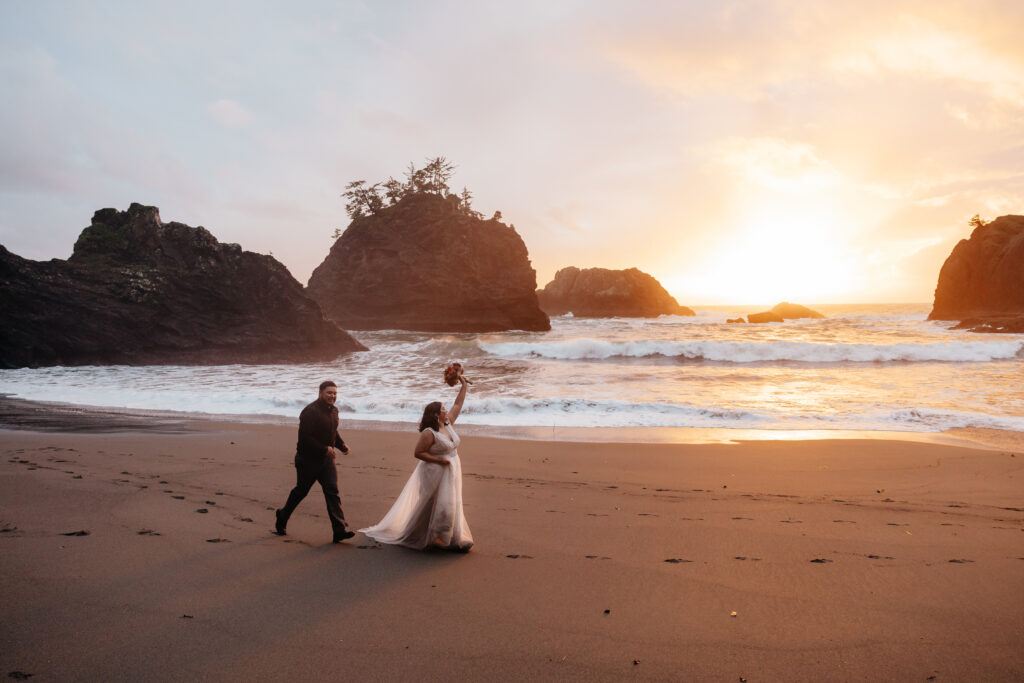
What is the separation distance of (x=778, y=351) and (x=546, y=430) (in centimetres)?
2102

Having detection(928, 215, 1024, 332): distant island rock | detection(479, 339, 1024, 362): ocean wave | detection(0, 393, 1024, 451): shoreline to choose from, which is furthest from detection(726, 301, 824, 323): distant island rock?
detection(0, 393, 1024, 451): shoreline

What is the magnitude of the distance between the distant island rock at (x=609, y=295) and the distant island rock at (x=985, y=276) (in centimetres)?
4021

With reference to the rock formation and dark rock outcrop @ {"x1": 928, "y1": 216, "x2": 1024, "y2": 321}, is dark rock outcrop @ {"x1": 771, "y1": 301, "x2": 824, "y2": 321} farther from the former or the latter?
dark rock outcrop @ {"x1": 928, "y1": 216, "x2": 1024, "y2": 321}

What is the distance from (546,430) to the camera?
11.1 metres

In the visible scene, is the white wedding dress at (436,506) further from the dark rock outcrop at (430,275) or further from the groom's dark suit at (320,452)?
the dark rock outcrop at (430,275)

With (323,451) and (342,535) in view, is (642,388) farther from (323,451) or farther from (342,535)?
(323,451)

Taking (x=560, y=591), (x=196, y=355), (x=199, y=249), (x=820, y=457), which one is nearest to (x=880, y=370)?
(x=820, y=457)

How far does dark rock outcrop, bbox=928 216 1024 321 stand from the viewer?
172 feet

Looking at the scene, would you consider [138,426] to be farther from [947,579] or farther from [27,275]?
[27,275]

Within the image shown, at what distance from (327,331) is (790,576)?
2642cm

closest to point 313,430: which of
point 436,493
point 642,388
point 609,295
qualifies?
point 436,493

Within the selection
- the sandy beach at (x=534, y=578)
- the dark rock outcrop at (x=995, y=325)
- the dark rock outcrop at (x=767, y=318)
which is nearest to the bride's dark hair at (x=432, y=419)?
the sandy beach at (x=534, y=578)

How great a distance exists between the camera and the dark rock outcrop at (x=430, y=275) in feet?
171

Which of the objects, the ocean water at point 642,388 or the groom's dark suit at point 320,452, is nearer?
the groom's dark suit at point 320,452
